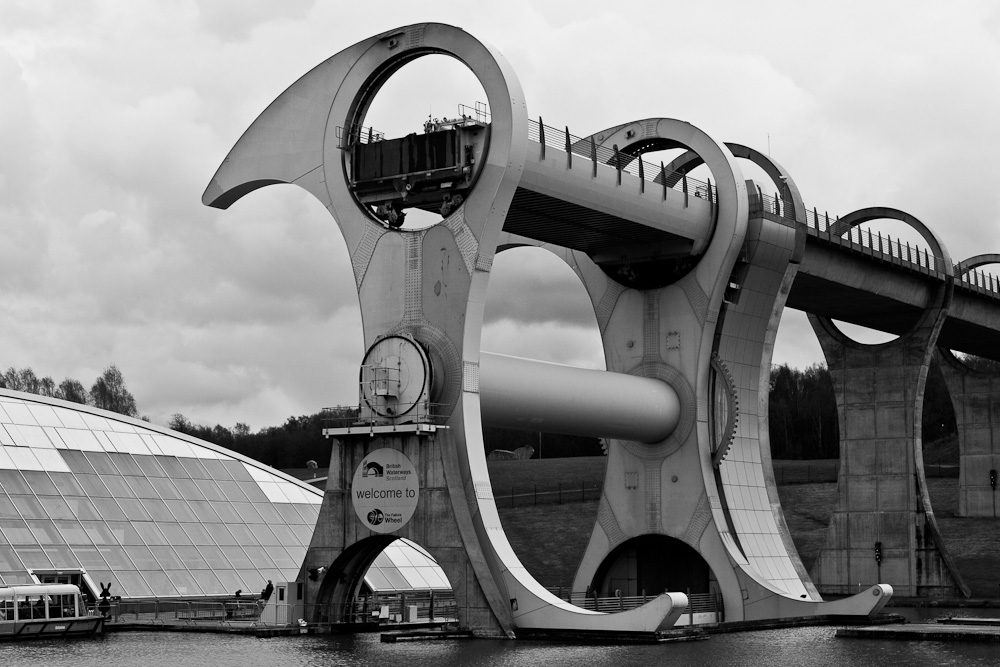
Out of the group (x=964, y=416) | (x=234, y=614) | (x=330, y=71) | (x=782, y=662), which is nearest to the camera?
(x=782, y=662)

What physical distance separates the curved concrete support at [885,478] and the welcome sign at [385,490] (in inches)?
1252

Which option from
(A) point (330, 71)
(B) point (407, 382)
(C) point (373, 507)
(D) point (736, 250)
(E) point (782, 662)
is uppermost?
(A) point (330, 71)

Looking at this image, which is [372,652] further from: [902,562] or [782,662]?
[902,562]

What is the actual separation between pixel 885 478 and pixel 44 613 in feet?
128

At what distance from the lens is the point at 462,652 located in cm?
3231

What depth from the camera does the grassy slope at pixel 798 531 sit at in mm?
70312

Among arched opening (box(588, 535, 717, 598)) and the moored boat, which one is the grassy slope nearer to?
arched opening (box(588, 535, 717, 598))

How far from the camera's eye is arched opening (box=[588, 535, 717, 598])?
151 ft

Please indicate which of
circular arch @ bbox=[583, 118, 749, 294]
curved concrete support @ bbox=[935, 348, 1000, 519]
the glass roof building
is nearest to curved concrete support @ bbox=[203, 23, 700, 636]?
circular arch @ bbox=[583, 118, 749, 294]

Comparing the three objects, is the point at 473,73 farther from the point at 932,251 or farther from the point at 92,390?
the point at 92,390

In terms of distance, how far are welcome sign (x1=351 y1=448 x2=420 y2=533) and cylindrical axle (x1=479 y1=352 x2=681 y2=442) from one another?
3.27 meters

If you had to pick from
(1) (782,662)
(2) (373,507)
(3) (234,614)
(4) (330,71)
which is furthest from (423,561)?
(1) (782,662)

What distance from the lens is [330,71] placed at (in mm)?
40250

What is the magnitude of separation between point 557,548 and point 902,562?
840 inches
